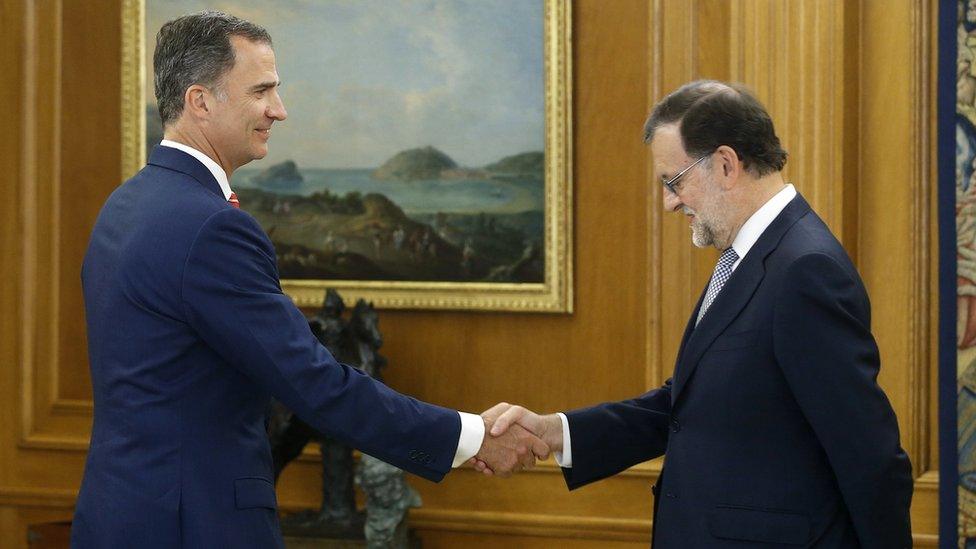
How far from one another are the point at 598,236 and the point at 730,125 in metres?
2.11

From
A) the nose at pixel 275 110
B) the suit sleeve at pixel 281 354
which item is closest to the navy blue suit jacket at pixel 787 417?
the suit sleeve at pixel 281 354

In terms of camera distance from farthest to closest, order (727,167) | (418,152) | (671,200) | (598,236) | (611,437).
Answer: (418,152)
(598,236)
(611,437)
(671,200)
(727,167)

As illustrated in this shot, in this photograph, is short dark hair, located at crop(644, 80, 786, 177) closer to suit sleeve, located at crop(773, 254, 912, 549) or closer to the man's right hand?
suit sleeve, located at crop(773, 254, 912, 549)

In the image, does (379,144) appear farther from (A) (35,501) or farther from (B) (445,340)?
(A) (35,501)

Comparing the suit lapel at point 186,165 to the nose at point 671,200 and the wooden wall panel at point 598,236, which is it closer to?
the nose at point 671,200

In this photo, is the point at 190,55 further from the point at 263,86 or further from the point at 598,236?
Answer: the point at 598,236

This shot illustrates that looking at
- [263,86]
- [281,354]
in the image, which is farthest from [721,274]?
[263,86]

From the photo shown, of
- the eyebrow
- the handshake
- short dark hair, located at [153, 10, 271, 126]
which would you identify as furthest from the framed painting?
short dark hair, located at [153, 10, 271, 126]

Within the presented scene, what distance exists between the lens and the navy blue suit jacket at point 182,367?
2.53m

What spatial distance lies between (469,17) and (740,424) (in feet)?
9.26

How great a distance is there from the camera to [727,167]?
2816mm

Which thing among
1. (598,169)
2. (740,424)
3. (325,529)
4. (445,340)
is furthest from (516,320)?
(740,424)

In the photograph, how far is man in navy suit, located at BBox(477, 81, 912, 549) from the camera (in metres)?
2.51

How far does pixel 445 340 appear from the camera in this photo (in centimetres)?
510
